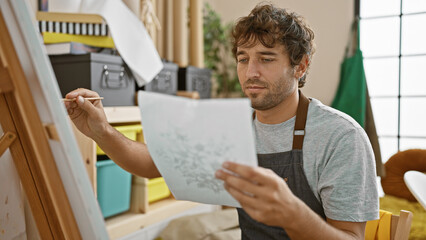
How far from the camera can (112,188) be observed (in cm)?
198

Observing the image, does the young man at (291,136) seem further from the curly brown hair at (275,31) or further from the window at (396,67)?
the window at (396,67)

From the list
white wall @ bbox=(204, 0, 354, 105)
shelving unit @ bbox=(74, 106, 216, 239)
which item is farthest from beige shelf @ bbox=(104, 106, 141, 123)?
white wall @ bbox=(204, 0, 354, 105)

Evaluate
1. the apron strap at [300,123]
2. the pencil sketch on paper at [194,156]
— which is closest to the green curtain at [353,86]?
the apron strap at [300,123]

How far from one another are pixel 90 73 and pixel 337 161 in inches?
47.8

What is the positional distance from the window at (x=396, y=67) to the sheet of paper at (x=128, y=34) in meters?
1.76

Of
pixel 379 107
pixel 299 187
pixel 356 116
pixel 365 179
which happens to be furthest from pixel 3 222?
pixel 379 107

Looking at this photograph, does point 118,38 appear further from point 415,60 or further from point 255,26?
point 415,60

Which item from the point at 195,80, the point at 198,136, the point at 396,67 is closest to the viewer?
the point at 198,136

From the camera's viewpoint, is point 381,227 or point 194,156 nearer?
point 194,156

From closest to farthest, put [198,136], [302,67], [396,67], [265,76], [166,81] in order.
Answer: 1. [198,136]
2. [265,76]
3. [302,67]
4. [166,81]
5. [396,67]

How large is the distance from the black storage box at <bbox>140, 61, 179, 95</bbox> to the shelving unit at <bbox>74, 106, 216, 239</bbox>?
220mm

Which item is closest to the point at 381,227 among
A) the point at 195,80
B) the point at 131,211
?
the point at 131,211

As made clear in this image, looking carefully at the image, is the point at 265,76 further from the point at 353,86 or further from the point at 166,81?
the point at 353,86

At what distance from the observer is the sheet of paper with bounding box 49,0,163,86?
1864 mm
